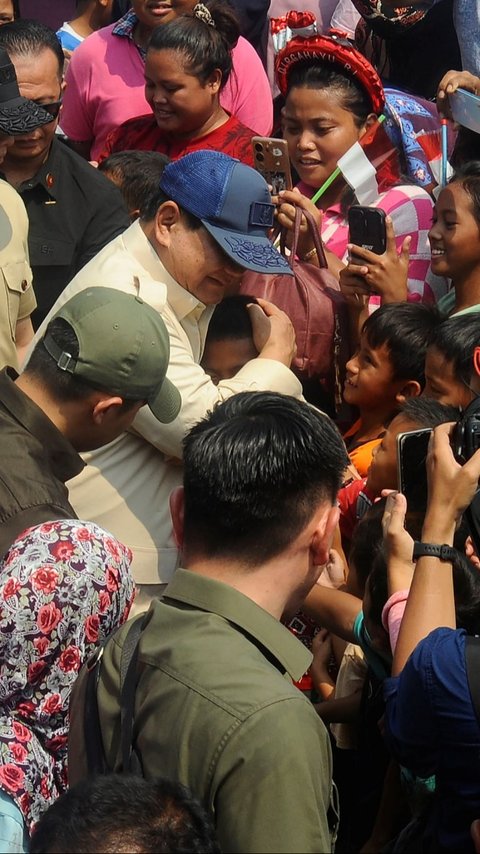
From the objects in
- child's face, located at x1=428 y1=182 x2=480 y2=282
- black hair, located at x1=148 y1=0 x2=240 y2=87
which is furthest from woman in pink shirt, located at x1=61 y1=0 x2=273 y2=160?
child's face, located at x1=428 y1=182 x2=480 y2=282

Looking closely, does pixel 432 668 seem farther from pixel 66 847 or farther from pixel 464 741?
pixel 66 847

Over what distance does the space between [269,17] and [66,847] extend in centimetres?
474

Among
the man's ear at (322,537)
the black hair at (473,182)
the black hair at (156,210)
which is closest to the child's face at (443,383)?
the black hair at (473,182)

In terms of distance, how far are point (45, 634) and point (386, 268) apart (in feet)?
6.99

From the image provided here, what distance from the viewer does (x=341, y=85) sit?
418 cm

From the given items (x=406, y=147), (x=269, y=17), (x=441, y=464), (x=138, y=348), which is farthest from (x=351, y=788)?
(x=269, y=17)

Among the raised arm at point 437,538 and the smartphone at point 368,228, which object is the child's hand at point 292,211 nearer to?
the smartphone at point 368,228

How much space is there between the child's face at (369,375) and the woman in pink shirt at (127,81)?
5.55ft

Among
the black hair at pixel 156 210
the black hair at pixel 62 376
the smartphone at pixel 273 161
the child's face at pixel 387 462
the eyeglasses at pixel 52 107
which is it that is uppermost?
the black hair at pixel 156 210

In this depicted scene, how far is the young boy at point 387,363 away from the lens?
3531 millimetres

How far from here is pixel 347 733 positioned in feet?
9.65

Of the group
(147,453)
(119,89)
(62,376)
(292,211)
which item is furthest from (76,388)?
(119,89)

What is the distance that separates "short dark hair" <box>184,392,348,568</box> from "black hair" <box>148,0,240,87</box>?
9.39 ft

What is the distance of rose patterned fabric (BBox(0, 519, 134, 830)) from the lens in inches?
73.4
